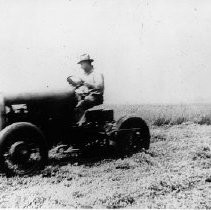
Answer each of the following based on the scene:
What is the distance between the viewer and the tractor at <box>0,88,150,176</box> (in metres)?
6.55

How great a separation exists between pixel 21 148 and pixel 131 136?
251cm

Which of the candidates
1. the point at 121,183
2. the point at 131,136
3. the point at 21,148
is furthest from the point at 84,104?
the point at 121,183

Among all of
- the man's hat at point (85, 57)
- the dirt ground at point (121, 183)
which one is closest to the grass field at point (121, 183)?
the dirt ground at point (121, 183)

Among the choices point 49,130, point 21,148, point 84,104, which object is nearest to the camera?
point 21,148

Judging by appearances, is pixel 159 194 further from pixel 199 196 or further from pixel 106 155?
pixel 106 155

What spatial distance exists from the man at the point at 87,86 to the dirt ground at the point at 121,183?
109 cm

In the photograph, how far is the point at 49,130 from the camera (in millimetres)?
7445

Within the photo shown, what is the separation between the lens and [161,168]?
7000 mm

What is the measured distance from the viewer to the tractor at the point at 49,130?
655cm

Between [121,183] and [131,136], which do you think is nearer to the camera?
[121,183]

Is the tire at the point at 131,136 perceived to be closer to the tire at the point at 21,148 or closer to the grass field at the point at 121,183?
the grass field at the point at 121,183

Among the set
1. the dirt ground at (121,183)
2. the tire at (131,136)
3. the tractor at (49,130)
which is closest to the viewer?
the dirt ground at (121,183)

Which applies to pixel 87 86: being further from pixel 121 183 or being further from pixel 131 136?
pixel 121 183

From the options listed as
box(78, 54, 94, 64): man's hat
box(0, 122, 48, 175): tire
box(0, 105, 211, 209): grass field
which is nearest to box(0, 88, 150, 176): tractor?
box(0, 122, 48, 175): tire
